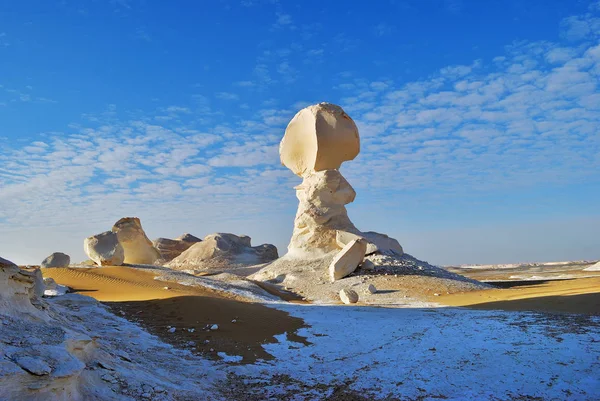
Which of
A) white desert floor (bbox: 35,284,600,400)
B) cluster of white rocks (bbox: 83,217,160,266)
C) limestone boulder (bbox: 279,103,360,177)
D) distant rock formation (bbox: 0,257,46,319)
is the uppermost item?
limestone boulder (bbox: 279,103,360,177)

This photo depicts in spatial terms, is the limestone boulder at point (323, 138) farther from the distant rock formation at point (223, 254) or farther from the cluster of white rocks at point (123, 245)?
the distant rock formation at point (223, 254)

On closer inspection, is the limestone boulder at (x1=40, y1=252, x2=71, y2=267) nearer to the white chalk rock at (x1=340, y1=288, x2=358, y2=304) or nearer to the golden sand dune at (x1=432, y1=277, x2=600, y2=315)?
the white chalk rock at (x1=340, y1=288, x2=358, y2=304)

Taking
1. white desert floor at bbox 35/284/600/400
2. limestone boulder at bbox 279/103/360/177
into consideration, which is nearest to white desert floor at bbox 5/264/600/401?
white desert floor at bbox 35/284/600/400

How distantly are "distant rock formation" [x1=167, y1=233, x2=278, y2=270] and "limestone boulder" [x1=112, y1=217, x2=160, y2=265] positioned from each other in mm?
10083

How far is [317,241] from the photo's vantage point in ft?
72.7

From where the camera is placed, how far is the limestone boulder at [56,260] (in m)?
19.5

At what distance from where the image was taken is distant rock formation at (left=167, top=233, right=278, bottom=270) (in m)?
34.4

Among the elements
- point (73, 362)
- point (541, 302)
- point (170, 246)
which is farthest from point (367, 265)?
point (170, 246)

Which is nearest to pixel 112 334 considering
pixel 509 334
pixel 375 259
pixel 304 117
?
pixel 509 334

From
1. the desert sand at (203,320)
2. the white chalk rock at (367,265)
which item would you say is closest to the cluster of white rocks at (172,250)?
the desert sand at (203,320)

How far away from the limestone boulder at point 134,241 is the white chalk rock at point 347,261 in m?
9.42

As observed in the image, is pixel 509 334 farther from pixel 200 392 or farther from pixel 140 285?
pixel 140 285

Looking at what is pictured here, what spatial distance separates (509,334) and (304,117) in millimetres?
17166

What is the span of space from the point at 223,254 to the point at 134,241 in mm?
13237
